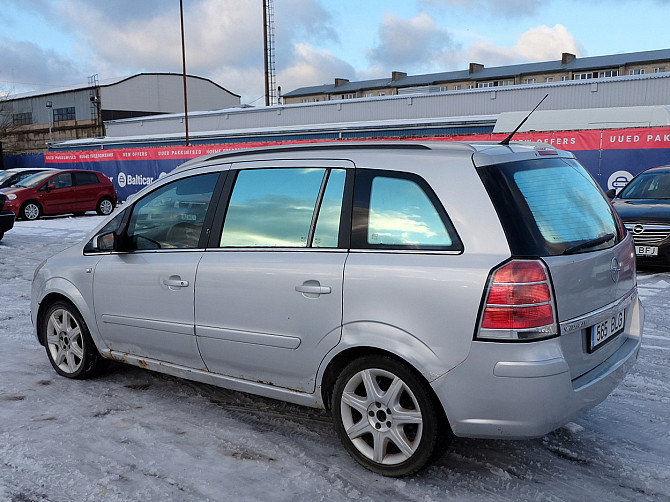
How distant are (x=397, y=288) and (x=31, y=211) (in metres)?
18.2

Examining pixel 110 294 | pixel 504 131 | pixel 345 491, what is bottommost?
pixel 345 491

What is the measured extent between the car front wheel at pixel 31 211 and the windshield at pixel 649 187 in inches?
625

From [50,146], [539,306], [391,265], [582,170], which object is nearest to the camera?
[539,306]

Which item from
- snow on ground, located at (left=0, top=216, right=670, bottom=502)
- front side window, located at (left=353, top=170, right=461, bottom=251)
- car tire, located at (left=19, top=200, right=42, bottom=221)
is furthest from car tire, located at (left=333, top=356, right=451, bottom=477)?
car tire, located at (left=19, top=200, right=42, bottom=221)

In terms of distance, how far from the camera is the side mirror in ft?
14.2

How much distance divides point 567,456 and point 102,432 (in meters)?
2.70

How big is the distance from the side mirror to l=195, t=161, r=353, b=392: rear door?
2.90 ft

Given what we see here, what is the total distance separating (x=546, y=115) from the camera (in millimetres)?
21516

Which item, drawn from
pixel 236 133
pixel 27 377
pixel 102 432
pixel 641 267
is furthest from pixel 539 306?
pixel 236 133

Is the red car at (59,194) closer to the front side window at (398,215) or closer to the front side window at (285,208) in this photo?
the front side window at (285,208)

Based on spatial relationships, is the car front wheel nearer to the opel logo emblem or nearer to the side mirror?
the side mirror

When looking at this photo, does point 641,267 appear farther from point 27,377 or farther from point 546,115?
point 546,115

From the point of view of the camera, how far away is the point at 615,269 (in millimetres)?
3293

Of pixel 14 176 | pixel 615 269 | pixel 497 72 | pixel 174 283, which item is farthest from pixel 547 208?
pixel 497 72
